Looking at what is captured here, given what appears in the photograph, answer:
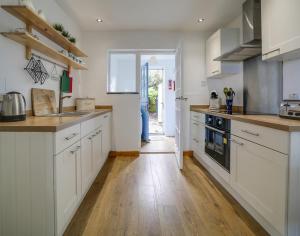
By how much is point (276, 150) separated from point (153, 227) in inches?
43.5

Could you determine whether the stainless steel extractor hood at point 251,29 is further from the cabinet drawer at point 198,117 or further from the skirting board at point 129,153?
the skirting board at point 129,153

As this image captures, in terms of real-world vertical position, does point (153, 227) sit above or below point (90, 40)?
below

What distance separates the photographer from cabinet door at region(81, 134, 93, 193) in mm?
2285

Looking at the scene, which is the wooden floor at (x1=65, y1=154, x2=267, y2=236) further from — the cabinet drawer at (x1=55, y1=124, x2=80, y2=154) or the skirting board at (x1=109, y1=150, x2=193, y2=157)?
the skirting board at (x1=109, y1=150, x2=193, y2=157)

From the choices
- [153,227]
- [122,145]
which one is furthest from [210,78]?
[153,227]

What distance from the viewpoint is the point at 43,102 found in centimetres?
258

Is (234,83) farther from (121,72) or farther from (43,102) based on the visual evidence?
(43,102)

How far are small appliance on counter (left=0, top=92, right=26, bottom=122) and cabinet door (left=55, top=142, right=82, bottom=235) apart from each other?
47cm

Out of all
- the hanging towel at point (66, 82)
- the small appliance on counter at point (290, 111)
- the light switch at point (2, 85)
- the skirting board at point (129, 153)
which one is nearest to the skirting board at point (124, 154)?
the skirting board at point (129, 153)

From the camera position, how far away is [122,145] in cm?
436

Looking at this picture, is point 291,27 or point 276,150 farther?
point 291,27

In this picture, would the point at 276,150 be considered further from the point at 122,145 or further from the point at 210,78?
the point at 122,145

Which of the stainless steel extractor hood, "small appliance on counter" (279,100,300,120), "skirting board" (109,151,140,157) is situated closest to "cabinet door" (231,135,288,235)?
"small appliance on counter" (279,100,300,120)

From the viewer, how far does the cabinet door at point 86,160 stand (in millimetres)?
2285
